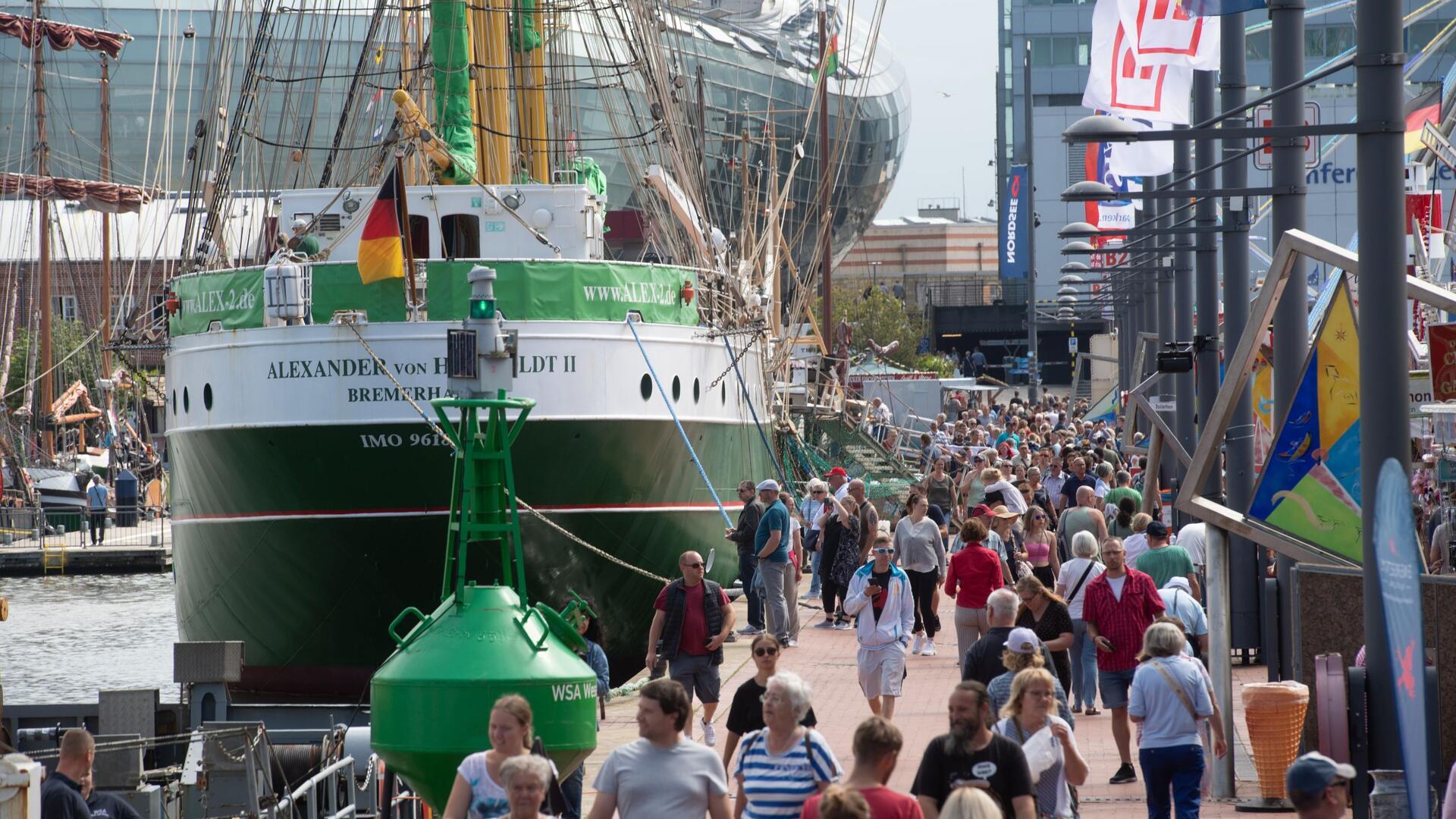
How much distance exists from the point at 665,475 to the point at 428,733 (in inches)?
400

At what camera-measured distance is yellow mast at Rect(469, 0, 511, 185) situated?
81.5 ft

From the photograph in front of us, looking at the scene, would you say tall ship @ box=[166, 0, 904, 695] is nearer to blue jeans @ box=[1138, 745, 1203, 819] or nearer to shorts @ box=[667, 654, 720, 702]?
shorts @ box=[667, 654, 720, 702]

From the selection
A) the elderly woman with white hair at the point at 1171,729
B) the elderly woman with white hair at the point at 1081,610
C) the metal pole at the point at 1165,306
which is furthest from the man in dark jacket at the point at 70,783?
the metal pole at the point at 1165,306

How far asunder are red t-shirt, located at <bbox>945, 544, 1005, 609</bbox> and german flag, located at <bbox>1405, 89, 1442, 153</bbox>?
10.6 metres

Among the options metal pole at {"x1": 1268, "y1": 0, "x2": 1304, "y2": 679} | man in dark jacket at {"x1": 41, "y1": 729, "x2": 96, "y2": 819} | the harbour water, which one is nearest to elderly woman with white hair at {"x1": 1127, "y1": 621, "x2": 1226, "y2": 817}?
metal pole at {"x1": 1268, "y1": 0, "x2": 1304, "y2": 679}

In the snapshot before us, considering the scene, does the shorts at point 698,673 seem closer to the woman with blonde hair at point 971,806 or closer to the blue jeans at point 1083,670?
the blue jeans at point 1083,670

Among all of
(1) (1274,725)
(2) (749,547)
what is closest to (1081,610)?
(1) (1274,725)

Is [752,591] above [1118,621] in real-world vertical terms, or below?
below

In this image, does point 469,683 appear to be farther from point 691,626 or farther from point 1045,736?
point 691,626

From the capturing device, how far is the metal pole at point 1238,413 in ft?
50.9

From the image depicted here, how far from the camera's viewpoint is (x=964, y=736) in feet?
25.1

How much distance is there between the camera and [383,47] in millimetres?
24859

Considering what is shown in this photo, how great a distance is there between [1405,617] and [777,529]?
11.1m

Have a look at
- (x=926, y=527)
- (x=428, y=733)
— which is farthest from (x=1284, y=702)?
(x=926, y=527)
